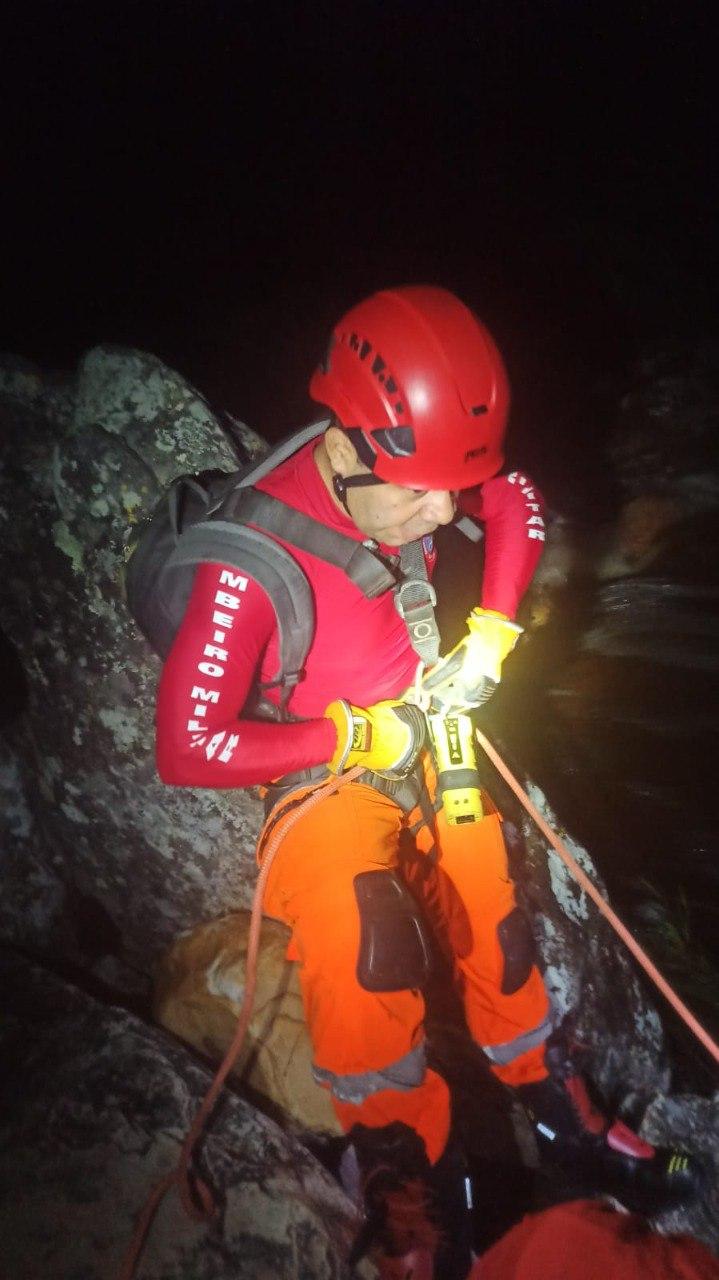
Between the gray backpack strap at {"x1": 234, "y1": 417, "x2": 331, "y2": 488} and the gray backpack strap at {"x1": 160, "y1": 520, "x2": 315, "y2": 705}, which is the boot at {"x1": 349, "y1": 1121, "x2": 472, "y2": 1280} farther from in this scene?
the gray backpack strap at {"x1": 234, "y1": 417, "x2": 331, "y2": 488}

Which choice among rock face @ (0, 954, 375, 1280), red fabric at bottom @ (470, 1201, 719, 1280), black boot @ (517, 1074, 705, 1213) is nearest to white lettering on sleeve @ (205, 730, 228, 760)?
rock face @ (0, 954, 375, 1280)

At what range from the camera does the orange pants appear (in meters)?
2.25

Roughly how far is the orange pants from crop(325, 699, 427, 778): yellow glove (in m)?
0.28

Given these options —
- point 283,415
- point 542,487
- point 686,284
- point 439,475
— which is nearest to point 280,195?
point 283,415

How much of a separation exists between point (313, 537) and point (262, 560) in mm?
259

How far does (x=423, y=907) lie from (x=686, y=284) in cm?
750

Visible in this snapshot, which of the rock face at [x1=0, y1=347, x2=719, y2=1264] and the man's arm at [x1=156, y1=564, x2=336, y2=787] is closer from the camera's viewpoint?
the man's arm at [x1=156, y1=564, x2=336, y2=787]

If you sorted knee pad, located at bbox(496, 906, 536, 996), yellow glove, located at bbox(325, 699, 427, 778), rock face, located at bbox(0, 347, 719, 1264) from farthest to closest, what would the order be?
rock face, located at bbox(0, 347, 719, 1264), knee pad, located at bbox(496, 906, 536, 996), yellow glove, located at bbox(325, 699, 427, 778)

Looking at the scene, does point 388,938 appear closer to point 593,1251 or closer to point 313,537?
point 593,1251

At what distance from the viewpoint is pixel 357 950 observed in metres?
2.28

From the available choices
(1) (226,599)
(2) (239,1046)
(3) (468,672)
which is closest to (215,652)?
(1) (226,599)

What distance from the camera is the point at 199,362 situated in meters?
5.42

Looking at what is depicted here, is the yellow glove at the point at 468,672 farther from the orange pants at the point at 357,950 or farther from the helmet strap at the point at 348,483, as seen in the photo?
the helmet strap at the point at 348,483

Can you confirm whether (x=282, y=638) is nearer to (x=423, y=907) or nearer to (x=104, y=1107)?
(x=423, y=907)
